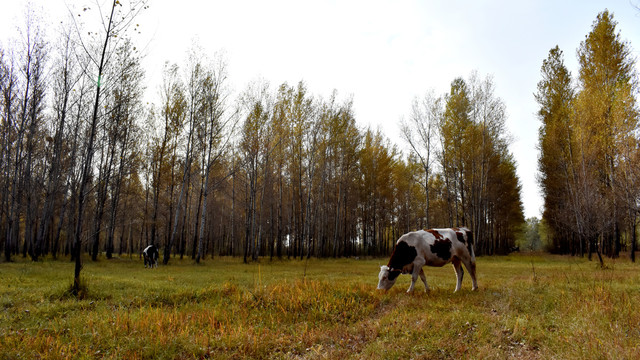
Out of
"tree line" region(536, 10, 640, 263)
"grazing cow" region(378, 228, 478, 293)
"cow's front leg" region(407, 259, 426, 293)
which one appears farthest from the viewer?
"tree line" region(536, 10, 640, 263)

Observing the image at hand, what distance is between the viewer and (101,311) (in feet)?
20.6

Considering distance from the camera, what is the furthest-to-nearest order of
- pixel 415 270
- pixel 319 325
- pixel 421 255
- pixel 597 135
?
pixel 597 135 → pixel 421 255 → pixel 415 270 → pixel 319 325

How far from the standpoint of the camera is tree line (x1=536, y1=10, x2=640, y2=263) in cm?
1673

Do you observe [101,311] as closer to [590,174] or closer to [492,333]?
[492,333]

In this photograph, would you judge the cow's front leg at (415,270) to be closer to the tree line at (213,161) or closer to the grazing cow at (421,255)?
the grazing cow at (421,255)

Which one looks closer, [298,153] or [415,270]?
[415,270]

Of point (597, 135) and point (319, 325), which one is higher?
point (597, 135)

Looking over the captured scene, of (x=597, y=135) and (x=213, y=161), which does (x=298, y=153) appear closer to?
(x=213, y=161)

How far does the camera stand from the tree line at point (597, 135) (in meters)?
16.7

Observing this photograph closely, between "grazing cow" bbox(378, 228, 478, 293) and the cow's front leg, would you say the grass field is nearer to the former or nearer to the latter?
the cow's front leg

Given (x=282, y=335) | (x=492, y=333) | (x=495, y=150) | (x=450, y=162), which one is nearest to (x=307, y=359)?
(x=282, y=335)

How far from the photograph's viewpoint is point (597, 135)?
19.4 meters

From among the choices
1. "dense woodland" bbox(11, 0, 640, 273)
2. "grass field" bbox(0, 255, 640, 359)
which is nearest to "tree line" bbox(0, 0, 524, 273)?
"dense woodland" bbox(11, 0, 640, 273)

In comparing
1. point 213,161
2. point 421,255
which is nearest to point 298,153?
point 213,161
